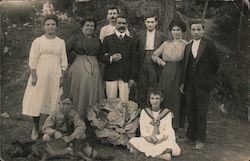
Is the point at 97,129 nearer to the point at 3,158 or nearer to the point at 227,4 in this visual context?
the point at 3,158

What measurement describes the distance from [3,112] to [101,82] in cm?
120

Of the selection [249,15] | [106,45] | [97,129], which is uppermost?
[249,15]

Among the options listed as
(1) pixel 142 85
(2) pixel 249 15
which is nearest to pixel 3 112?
(1) pixel 142 85

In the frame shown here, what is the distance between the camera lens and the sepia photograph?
15.3 ft

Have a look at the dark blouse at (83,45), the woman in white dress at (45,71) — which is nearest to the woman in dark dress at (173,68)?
the dark blouse at (83,45)

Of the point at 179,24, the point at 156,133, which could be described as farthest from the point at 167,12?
the point at 156,133

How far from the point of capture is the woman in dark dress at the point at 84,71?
4.89 meters

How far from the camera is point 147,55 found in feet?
16.4

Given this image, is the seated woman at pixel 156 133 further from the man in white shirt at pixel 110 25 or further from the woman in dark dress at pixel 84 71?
the man in white shirt at pixel 110 25

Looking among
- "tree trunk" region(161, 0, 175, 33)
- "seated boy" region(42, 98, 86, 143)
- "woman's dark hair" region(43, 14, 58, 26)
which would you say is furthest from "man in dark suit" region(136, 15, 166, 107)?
"woman's dark hair" region(43, 14, 58, 26)

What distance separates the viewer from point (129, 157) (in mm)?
4512

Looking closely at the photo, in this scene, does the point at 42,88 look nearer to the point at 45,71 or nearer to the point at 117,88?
the point at 45,71

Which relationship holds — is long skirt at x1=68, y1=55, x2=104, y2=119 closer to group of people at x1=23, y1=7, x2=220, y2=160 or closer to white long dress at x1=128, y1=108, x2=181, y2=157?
group of people at x1=23, y1=7, x2=220, y2=160

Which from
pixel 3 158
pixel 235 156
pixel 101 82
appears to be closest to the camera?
pixel 3 158
